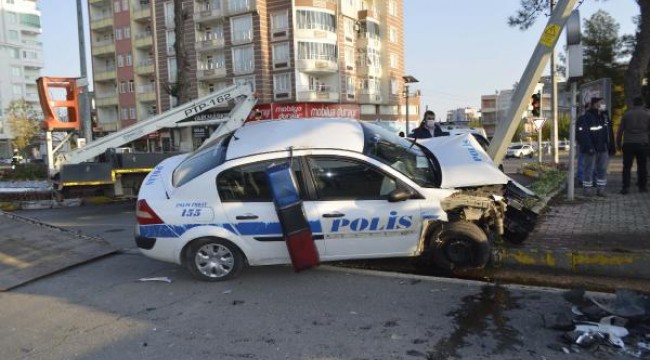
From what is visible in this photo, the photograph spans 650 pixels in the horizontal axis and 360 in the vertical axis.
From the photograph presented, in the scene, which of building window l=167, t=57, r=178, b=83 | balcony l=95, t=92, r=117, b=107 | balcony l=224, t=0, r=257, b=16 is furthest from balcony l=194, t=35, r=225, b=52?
balcony l=95, t=92, r=117, b=107

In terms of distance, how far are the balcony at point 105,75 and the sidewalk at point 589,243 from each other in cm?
5939

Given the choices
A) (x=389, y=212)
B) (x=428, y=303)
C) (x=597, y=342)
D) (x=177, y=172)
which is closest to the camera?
(x=597, y=342)

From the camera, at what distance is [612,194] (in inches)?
401

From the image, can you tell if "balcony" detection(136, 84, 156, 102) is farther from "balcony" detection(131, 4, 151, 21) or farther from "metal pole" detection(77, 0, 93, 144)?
"metal pole" detection(77, 0, 93, 144)

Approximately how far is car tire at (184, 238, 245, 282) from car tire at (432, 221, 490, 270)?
2.22m

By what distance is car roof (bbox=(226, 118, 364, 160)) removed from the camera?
234 inches

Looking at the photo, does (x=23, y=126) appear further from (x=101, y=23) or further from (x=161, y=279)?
(x=161, y=279)

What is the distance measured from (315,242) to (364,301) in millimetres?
949

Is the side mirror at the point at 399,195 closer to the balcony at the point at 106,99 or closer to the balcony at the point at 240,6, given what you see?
the balcony at the point at 240,6

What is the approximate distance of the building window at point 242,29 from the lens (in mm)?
49188

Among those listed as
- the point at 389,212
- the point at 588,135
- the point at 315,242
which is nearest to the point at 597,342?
the point at 389,212

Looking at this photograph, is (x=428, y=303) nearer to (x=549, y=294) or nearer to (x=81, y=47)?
(x=549, y=294)

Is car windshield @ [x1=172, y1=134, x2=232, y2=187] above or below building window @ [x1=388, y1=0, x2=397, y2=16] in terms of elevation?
below

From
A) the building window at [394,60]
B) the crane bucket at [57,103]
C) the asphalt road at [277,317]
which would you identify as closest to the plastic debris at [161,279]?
the asphalt road at [277,317]
